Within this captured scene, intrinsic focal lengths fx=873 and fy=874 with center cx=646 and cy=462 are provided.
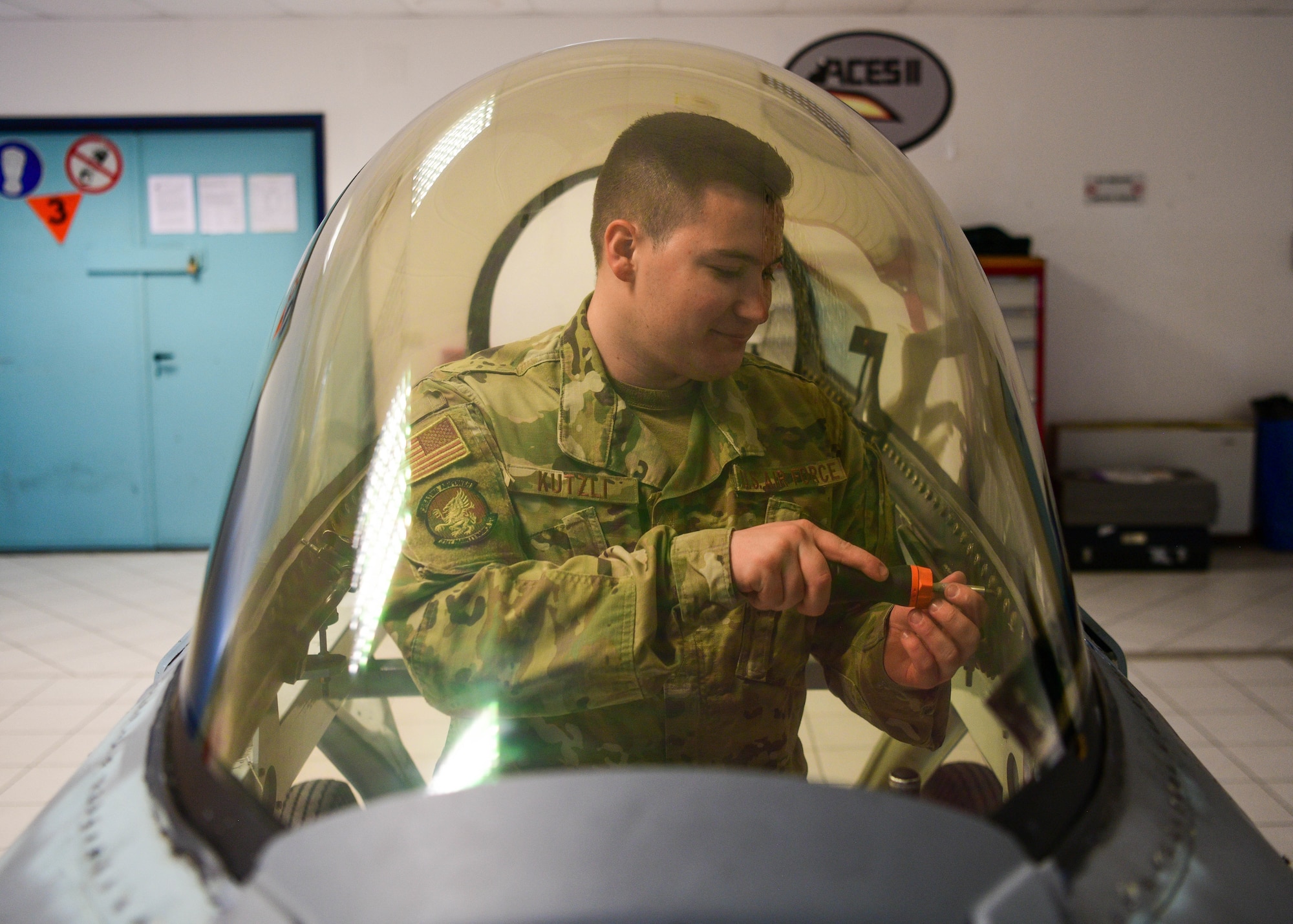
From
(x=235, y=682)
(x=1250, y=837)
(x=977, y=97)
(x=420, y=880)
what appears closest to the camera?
(x=420, y=880)

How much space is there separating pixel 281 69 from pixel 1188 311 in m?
5.43

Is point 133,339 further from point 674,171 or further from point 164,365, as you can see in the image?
point 674,171

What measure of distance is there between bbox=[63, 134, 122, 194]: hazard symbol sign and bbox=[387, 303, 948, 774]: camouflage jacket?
17.6 ft

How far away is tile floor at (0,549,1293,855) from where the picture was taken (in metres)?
2.52

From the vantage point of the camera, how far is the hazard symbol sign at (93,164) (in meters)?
5.08

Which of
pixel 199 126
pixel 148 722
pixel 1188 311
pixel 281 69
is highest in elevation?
pixel 281 69

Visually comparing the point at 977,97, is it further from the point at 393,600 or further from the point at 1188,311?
the point at 393,600

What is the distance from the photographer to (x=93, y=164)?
16.7 ft

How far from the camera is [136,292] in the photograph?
515cm

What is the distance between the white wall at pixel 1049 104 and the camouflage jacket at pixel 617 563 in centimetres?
467

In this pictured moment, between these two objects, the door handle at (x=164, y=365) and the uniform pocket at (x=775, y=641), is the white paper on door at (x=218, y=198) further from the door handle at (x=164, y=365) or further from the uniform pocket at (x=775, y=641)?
the uniform pocket at (x=775, y=641)

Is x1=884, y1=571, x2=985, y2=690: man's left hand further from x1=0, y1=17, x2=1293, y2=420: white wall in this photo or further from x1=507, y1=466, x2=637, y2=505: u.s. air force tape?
x1=0, y1=17, x2=1293, y2=420: white wall

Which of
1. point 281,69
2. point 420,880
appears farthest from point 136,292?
point 420,880

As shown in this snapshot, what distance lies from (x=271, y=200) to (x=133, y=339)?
1.16 meters
